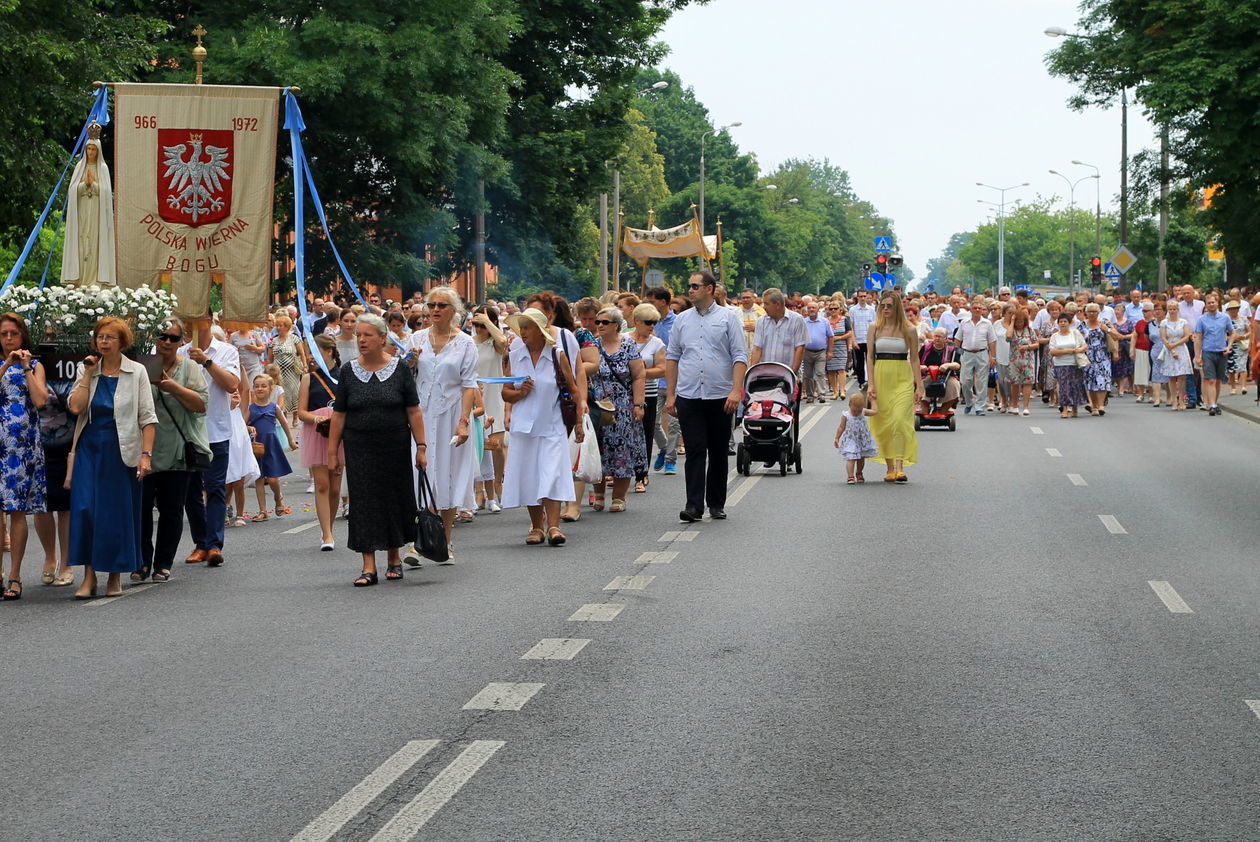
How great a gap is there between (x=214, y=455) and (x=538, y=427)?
7.96ft

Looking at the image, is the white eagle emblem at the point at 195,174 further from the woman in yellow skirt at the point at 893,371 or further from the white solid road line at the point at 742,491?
the woman in yellow skirt at the point at 893,371

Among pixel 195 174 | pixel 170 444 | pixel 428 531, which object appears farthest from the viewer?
pixel 195 174

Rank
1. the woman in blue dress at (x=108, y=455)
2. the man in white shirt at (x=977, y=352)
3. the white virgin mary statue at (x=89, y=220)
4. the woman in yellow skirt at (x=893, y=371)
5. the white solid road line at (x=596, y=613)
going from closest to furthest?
the white solid road line at (x=596, y=613), the woman in blue dress at (x=108, y=455), the white virgin mary statue at (x=89, y=220), the woman in yellow skirt at (x=893, y=371), the man in white shirt at (x=977, y=352)

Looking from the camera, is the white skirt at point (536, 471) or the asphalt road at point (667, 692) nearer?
the asphalt road at point (667, 692)

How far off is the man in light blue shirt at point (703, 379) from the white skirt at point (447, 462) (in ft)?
7.48

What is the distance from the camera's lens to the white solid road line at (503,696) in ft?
25.3

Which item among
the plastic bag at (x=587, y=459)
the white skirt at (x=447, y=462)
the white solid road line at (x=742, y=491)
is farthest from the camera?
the white solid road line at (x=742, y=491)

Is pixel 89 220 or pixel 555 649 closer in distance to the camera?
pixel 555 649

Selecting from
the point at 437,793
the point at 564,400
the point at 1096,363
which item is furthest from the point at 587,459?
the point at 1096,363

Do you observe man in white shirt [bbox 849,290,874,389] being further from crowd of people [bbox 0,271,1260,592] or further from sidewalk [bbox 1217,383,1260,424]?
crowd of people [bbox 0,271,1260,592]

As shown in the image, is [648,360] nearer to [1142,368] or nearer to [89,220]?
[89,220]

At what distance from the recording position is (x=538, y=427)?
13.7 meters

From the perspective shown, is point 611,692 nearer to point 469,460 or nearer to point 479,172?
point 469,460

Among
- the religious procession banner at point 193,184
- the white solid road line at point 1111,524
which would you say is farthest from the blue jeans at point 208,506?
the white solid road line at point 1111,524
